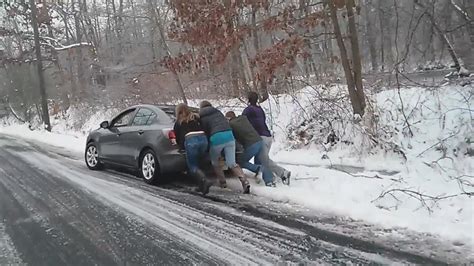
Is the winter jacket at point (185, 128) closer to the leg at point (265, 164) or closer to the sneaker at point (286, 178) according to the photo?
the leg at point (265, 164)

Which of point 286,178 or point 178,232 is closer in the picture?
point 178,232

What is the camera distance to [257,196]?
736cm

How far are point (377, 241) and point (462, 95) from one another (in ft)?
22.4

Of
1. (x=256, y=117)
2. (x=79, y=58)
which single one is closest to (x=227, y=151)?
(x=256, y=117)

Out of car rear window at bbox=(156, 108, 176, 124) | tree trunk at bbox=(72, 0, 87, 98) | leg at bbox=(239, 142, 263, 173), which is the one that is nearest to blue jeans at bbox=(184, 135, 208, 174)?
leg at bbox=(239, 142, 263, 173)

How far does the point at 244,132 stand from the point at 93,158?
190 inches

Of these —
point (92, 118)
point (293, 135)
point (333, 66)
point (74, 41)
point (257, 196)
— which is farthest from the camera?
point (74, 41)

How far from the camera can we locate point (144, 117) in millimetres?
9375

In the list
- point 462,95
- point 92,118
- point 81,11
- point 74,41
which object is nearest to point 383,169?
point 462,95

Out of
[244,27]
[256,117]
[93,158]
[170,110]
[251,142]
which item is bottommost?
[93,158]

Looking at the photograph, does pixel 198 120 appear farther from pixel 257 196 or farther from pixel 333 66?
pixel 333 66

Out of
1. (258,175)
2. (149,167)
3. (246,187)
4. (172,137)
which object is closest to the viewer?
(246,187)

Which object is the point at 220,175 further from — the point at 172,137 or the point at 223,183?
the point at 172,137

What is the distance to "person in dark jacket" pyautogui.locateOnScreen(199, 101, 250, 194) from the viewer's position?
25.1 ft
